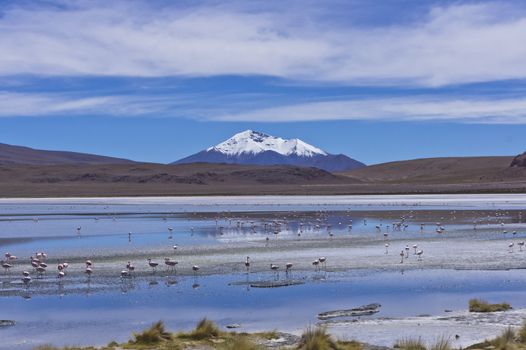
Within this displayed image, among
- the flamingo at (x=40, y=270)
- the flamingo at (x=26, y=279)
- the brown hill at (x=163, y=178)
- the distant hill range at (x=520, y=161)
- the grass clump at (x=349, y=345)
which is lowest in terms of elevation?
the grass clump at (x=349, y=345)

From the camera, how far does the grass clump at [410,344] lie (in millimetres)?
10570

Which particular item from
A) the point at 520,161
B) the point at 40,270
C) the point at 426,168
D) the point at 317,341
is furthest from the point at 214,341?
the point at 426,168

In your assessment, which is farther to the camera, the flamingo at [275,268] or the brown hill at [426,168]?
the brown hill at [426,168]

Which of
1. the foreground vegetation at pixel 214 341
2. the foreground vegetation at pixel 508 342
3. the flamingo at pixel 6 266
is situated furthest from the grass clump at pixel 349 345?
the flamingo at pixel 6 266

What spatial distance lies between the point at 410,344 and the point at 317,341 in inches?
50.1

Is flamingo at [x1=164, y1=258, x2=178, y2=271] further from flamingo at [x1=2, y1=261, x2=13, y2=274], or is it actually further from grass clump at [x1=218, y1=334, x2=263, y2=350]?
grass clump at [x1=218, y1=334, x2=263, y2=350]

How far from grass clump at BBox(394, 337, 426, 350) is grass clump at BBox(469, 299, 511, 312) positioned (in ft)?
10.5

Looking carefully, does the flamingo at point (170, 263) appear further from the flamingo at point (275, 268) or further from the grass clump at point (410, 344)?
the grass clump at point (410, 344)

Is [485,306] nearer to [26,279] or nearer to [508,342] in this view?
[508,342]

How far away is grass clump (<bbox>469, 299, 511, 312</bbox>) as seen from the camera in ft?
47.5

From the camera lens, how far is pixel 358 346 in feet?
37.9

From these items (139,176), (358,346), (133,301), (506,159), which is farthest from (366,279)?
(506,159)

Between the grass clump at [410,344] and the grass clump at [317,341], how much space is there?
37.0 inches

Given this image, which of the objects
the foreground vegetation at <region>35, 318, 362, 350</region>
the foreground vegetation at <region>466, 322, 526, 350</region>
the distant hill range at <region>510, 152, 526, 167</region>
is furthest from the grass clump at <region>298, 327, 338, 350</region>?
the distant hill range at <region>510, 152, 526, 167</region>
